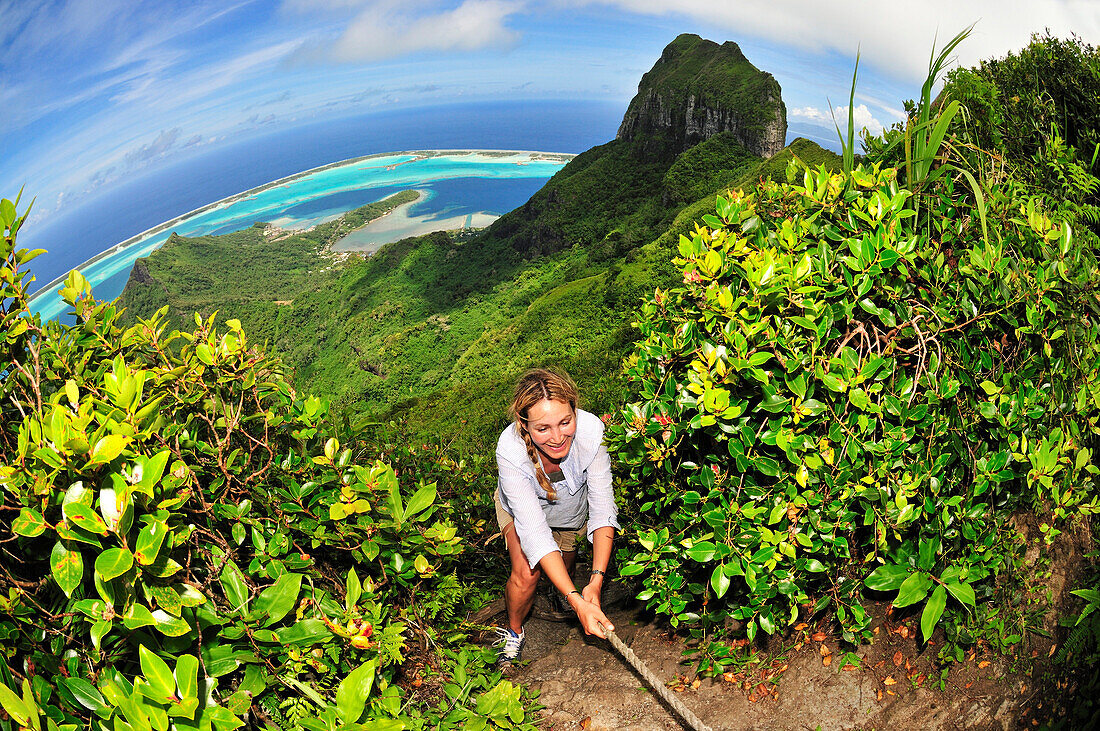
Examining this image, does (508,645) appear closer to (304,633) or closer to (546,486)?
(546,486)

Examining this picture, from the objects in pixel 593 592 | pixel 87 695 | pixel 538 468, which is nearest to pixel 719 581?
pixel 593 592

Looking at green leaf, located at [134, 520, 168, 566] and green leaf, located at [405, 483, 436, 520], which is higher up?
green leaf, located at [134, 520, 168, 566]

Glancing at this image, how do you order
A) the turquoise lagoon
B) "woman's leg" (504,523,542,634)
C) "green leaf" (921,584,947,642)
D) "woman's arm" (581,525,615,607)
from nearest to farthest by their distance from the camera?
"green leaf" (921,584,947,642), "woman's arm" (581,525,615,607), "woman's leg" (504,523,542,634), the turquoise lagoon

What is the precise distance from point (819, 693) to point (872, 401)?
1291 mm

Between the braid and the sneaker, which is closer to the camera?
the braid

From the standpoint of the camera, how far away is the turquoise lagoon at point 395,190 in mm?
140750

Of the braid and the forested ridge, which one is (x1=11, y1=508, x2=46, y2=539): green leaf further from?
the braid

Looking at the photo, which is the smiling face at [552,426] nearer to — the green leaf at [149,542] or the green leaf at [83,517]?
the green leaf at [149,542]

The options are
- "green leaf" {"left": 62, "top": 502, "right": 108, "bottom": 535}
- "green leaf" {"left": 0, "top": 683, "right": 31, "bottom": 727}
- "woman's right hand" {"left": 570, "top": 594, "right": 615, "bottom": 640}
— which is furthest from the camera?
"woman's right hand" {"left": 570, "top": 594, "right": 615, "bottom": 640}

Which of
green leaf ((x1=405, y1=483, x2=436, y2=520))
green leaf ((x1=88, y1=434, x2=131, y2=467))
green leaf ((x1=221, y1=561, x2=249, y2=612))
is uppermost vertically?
green leaf ((x1=88, y1=434, x2=131, y2=467))

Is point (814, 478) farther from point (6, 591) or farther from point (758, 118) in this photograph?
point (758, 118)

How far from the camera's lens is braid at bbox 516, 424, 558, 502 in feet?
10.6

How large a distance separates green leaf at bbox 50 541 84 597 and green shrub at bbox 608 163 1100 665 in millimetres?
1903

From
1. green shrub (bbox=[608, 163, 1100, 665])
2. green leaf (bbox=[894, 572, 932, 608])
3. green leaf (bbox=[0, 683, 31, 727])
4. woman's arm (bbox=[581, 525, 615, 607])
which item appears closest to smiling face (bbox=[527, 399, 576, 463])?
woman's arm (bbox=[581, 525, 615, 607])
